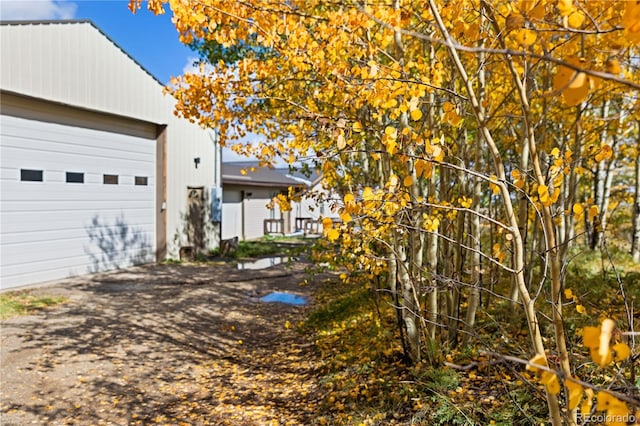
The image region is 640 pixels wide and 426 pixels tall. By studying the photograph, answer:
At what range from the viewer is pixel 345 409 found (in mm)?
3375

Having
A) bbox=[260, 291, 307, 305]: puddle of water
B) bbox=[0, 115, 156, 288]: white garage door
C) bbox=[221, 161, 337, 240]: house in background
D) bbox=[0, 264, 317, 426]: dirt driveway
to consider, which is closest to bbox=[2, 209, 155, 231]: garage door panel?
bbox=[0, 115, 156, 288]: white garage door

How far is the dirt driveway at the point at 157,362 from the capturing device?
356 centimetres

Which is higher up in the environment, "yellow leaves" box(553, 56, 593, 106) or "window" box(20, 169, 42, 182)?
"window" box(20, 169, 42, 182)

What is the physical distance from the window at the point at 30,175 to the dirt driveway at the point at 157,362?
216cm

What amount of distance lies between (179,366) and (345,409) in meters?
2.07

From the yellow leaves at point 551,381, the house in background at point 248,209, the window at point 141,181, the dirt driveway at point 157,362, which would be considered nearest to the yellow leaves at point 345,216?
the yellow leaves at point 551,381

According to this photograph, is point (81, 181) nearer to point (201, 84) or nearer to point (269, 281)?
point (269, 281)

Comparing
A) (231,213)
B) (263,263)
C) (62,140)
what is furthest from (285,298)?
(231,213)

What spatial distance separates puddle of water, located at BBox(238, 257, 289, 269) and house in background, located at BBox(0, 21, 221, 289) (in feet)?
6.52

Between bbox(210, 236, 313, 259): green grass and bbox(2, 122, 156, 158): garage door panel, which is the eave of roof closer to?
bbox(2, 122, 156, 158): garage door panel

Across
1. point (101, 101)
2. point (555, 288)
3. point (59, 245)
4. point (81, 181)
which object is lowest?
point (59, 245)

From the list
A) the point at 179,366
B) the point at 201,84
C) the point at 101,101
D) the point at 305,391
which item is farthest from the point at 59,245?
the point at 305,391

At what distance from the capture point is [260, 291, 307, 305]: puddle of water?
24.0 ft

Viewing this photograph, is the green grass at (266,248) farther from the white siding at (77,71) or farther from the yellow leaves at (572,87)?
the yellow leaves at (572,87)
